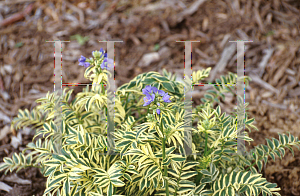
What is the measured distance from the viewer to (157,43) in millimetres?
3521

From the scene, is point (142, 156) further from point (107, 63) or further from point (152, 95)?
point (107, 63)

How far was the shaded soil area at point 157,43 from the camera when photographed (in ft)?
9.46

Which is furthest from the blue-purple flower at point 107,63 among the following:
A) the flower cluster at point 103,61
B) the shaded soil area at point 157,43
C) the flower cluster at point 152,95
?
the shaded soil area at point 157,43

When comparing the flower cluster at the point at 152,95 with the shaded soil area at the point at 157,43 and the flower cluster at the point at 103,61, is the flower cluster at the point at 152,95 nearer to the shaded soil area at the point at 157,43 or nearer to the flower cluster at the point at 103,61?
the flower cluster at the point at 103,61

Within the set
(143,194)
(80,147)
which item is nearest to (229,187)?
(143,194)

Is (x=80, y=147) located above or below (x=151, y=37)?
below

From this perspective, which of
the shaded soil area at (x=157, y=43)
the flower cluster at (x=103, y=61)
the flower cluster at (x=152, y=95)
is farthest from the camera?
the shaded soil area at (x=157, y=43)

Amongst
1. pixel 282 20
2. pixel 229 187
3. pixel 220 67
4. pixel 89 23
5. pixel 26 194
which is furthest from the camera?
pixel 89 23

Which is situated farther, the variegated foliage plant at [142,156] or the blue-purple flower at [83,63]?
the blue-purple flower at [83,63]

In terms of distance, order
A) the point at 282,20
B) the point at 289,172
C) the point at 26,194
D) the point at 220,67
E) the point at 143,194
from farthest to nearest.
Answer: the point at 282,20, the point at 220,67, the point at 289,172, the point at 26,194, the point at 143,194

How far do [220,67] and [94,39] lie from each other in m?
1.70

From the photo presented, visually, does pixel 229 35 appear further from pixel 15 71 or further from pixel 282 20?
pixel 15 71

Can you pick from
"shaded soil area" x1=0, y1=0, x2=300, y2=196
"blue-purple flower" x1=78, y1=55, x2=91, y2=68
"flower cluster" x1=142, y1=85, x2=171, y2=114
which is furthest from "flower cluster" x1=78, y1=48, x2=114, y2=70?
"shaded soil area" x1=0, y1=0, x2=300, y2=196

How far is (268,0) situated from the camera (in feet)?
12.0
